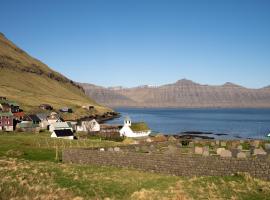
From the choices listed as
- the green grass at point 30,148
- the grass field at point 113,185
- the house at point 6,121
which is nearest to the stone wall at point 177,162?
the grass field at point 113,185

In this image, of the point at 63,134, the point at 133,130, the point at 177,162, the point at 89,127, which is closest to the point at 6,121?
the point at 89,127

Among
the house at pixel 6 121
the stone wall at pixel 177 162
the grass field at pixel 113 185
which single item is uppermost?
the house at pixel 6 121

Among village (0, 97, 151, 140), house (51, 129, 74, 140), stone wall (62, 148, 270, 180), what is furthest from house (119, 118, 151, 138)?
stone wall (62, 148, 270, 180)

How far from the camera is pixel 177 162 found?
106 feet

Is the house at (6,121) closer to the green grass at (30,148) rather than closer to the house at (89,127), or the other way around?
the house at (89,127)

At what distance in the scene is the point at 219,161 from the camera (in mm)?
30266

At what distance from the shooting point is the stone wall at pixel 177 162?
29.0 m

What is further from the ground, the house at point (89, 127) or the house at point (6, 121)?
the house at point (6, 121)

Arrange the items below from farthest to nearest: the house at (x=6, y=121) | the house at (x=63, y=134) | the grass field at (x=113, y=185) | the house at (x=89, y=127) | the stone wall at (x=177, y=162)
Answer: the house at (x=89, y=127)
the house at (x=6, y=121)
the house at (x=63, y=134)
the stone wall at (x=177, y=162)
the grass field at (x=113, y=185)

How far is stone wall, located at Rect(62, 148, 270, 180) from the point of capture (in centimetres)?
2898

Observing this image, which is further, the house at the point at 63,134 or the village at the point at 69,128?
the village at the point at 69,128

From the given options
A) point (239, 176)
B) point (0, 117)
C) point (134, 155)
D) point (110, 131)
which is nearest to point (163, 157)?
point (134, 155)

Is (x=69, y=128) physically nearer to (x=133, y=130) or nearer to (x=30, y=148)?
(x=133, y=130)

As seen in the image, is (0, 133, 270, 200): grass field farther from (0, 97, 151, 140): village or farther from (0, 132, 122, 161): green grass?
(0, 97, 151, 140): village
